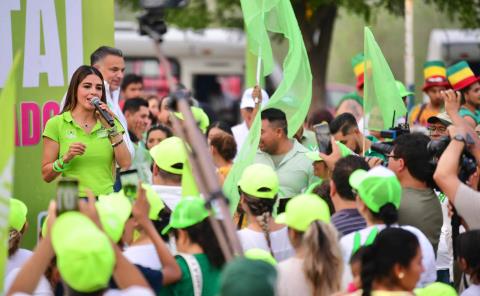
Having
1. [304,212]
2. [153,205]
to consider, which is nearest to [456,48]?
[153,205]

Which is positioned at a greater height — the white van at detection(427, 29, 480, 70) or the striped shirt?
the striped shirt

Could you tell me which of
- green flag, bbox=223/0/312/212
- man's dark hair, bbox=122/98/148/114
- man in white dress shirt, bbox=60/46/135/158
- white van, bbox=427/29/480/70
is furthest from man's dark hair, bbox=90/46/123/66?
white van, bbox=427/29/480/70

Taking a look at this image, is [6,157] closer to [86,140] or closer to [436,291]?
[436,291]

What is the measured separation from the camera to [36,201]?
9406 mm

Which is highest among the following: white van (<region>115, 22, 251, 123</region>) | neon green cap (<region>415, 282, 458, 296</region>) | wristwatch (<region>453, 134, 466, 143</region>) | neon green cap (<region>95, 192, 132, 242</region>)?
wristwatch (<region>453, 134, 466, 143</region>)

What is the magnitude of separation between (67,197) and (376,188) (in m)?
1.85

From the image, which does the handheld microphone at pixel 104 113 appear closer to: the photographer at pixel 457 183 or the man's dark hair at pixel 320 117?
the photographer at pixel 457 183

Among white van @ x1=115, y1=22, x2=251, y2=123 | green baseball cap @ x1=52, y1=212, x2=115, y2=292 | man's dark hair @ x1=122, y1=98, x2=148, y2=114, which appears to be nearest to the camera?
green baseball cap @ x1=52, y1=212, x2=115, y2=292

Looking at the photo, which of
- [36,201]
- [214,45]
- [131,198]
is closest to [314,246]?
[131,198]

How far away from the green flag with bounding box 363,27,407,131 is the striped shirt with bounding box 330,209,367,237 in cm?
212

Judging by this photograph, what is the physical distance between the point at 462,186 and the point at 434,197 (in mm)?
592

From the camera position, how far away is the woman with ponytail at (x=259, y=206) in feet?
23.3

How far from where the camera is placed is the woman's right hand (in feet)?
26.7

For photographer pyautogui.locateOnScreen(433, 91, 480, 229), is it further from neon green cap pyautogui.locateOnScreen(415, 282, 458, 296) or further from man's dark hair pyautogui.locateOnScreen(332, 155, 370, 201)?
neon green cap pyautogui.locateOnScreen(415, 282, 458, 296)
